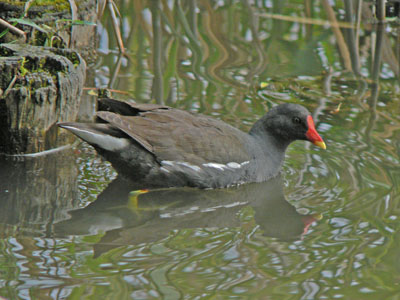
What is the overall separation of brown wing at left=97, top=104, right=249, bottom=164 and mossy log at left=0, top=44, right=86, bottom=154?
1.83 ft

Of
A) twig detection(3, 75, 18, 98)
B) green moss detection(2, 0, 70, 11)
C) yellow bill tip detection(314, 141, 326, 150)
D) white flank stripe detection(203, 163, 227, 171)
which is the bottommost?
white flank stripe detection(203, 163, 227, 171)

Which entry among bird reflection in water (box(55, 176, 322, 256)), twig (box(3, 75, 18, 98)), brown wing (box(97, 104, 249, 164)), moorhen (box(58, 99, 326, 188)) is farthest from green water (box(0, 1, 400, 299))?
twig (box(3, 75, 18, 98))

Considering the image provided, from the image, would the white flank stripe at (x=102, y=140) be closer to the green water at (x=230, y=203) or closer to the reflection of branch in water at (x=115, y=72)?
the green water at (x=230, y=203)

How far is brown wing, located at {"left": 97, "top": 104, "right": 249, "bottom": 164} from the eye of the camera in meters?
4.36

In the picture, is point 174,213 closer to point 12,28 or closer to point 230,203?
point 230,203

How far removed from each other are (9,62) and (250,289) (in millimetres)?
2328

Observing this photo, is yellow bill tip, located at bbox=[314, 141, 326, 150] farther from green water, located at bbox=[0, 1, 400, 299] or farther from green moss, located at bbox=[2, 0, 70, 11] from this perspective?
green moss, located at bbox=[2, 0, 70, 11]

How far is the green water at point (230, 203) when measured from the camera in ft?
11.1

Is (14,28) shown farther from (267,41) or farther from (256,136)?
(267,41)

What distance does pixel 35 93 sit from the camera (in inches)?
182

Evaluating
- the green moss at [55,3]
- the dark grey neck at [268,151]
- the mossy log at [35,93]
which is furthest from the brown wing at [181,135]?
the green moss at [55,3]

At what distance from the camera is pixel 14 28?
4.91m

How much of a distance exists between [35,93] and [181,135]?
3.36ft

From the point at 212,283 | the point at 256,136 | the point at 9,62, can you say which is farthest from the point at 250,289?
the point at 9,62
